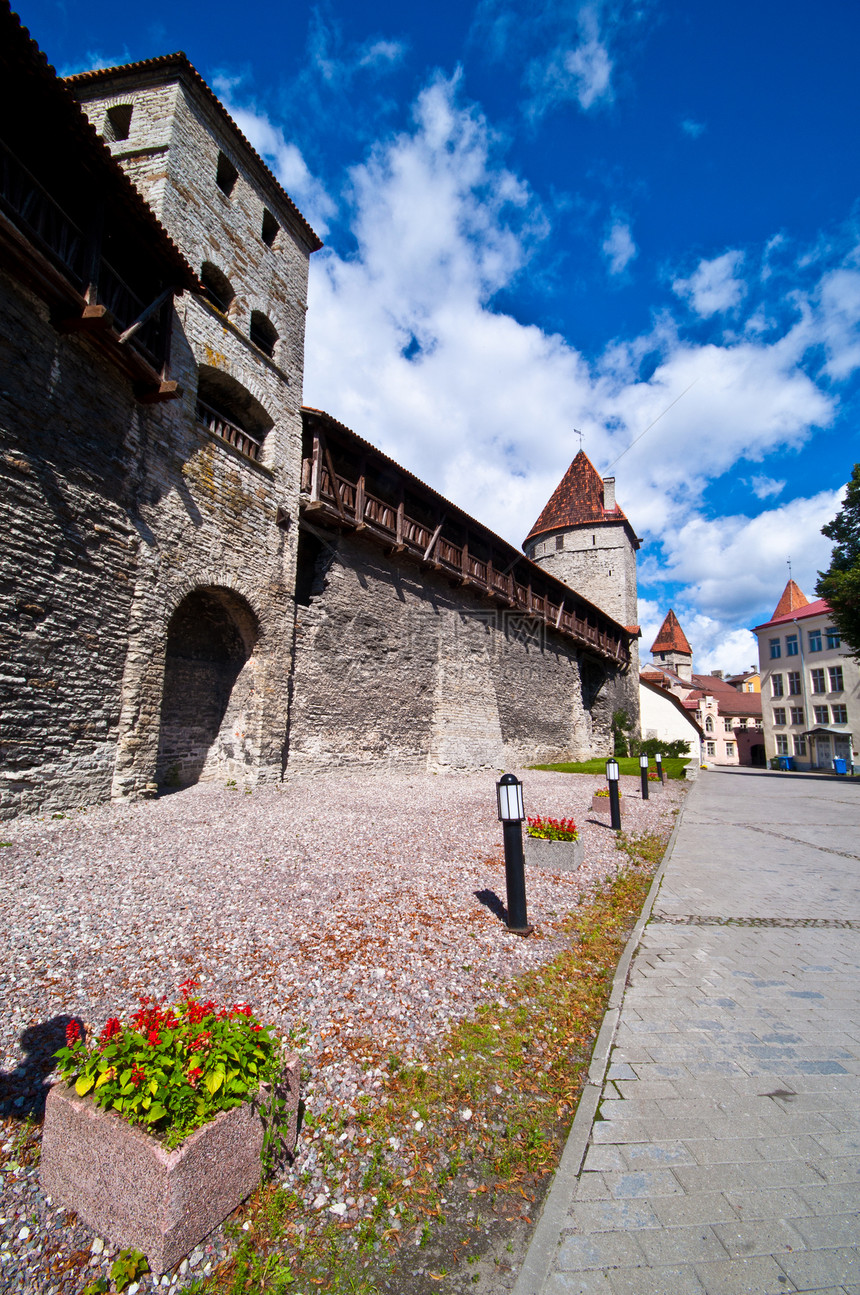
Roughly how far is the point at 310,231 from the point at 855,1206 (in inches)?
703

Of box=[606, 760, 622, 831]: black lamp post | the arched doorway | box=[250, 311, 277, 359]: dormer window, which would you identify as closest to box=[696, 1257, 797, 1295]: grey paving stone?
box=[606, 760, 622, 831]: black lamp post

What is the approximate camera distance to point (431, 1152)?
2268 mm

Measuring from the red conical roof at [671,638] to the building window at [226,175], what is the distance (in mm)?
53415

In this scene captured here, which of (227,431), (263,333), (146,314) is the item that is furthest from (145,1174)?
(263,333)

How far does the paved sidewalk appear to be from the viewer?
1759 millimetres

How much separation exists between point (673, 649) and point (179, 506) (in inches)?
2161

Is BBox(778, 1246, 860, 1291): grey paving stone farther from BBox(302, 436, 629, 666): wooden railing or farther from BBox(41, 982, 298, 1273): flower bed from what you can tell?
BBox(302, 436, 629, 666): wooden railing

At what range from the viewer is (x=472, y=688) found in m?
17.3

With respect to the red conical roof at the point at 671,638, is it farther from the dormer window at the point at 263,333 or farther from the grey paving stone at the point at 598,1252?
the grey paving stone at the point at 598,1252

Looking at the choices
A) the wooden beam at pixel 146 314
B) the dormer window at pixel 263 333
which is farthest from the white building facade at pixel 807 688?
the wooden beam at pixel 146 314

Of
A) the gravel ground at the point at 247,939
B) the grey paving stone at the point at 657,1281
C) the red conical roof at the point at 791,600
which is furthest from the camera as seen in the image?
the red conical roof at the point at 791,600

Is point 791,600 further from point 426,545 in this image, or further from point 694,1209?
point 694,1209

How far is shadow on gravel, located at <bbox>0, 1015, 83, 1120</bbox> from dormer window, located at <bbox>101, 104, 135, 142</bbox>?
14597 millimetres

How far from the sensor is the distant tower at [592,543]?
32.4 meters
